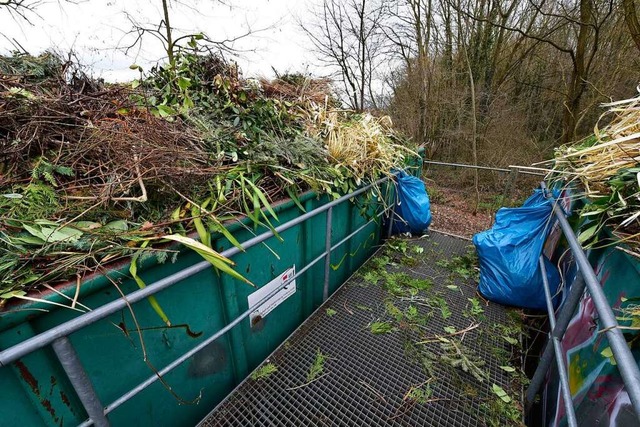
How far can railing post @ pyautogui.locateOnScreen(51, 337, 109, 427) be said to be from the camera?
0.90 metres

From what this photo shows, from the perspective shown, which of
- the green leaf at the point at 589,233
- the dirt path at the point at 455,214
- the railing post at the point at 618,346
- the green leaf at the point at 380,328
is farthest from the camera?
the dirt path at the point at 455,214

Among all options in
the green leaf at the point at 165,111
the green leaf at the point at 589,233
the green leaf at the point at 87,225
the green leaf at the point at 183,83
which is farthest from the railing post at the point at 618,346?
the green leaf at the point at 183,83

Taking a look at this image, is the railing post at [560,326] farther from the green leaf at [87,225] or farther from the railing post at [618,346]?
the green leaf at [87,225]

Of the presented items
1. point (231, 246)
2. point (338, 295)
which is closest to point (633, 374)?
point (231, 246)

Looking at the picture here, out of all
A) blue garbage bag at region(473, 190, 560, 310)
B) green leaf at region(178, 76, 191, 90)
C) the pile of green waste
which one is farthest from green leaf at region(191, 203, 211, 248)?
blue garbage bag at region(473, 190, 560, 310)

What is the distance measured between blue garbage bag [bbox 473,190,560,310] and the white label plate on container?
1.92 meters

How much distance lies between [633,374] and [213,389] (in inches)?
77.0

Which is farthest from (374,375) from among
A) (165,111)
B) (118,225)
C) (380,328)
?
(165,111)

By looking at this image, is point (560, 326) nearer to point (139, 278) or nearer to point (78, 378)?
point (139, 278)

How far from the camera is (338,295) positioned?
2750 millimetres

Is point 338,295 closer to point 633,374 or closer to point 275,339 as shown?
point 275,339

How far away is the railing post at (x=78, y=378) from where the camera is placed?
35.3 inches

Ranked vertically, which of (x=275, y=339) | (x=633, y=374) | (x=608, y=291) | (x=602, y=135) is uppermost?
(x=602, y=135)

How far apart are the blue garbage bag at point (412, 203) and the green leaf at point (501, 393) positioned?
2.09 meters
